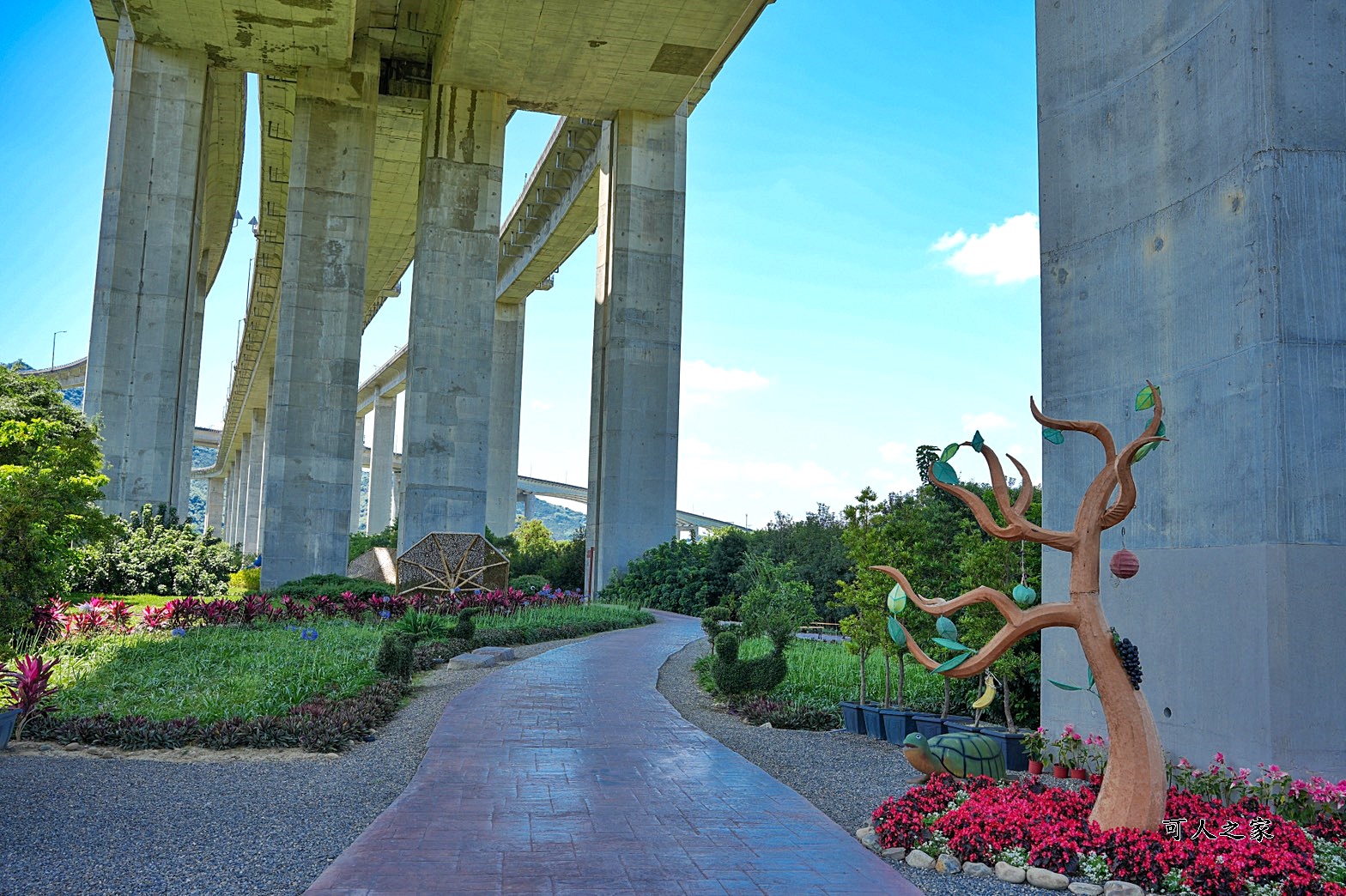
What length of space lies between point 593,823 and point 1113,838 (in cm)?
286

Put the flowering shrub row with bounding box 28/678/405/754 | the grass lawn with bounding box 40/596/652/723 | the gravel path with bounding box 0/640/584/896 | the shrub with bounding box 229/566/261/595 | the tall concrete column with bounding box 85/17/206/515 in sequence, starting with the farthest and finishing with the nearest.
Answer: the shrub with bounding box 229/566/261/595, the tall concrete column with bounding box 85/17/206/515, the grass lawn with bounding box 40/596/652/723, the flowering shrub row with bounding box 28/678/405/754, the gravel path with bounding box 0/640/584/896

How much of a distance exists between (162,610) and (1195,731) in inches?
535

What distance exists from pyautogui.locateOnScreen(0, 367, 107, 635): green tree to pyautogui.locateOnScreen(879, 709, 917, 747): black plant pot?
801 cm

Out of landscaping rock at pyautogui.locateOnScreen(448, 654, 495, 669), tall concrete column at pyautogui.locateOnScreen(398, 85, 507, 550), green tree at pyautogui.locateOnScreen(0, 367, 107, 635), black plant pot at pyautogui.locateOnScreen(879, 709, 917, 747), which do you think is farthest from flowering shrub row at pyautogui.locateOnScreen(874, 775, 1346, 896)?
tall concrete column at pyautogui.locateOnScreen(398, 85, 507, 550)

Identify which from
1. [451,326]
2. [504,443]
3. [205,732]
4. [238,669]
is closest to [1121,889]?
[205,732]

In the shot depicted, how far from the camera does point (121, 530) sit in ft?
73.5

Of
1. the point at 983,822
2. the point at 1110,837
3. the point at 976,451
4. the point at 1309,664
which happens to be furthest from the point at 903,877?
the point at 1309,664

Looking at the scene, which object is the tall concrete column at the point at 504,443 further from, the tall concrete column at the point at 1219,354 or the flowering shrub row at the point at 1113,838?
the flowering shrub row at the point at 1113,838

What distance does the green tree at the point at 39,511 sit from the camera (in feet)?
30.2

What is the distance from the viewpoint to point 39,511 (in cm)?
934

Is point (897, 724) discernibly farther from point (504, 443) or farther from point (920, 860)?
point (504, 443)

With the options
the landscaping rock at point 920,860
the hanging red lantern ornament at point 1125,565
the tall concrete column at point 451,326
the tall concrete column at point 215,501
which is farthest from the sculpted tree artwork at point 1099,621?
the tall concrete column at point 215,501

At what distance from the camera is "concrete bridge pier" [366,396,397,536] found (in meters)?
69.8

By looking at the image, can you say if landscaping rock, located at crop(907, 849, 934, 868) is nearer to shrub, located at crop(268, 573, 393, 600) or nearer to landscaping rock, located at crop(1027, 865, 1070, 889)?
landscaping rock, located at crop(1027, 865, 1070, 889)
